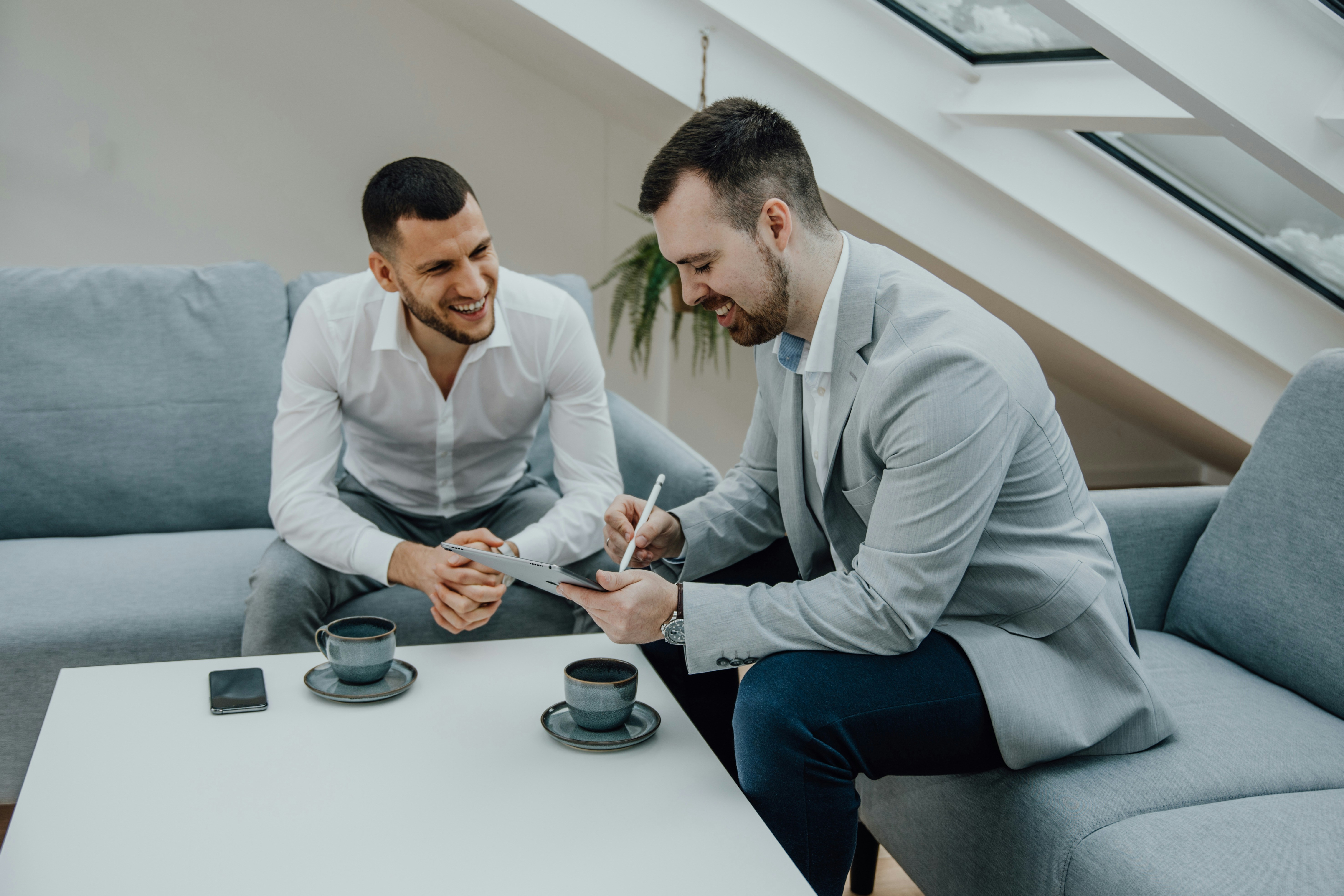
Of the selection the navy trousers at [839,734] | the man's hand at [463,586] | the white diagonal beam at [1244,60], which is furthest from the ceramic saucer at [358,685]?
the white diagonal beam at [1244,60]

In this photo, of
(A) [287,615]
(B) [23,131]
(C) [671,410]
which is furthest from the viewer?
(C) [671,410]

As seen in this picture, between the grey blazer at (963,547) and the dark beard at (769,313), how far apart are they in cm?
8

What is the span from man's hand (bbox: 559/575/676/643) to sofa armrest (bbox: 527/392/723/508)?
56 cm

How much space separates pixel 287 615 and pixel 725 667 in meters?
0.76

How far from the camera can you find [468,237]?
165 cm

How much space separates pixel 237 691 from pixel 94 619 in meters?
0.59

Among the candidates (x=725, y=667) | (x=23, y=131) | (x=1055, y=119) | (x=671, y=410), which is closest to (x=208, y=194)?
(x=23, y=131)

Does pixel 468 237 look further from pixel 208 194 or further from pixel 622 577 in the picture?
pixel 208 194

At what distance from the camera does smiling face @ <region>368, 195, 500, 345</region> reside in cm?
163

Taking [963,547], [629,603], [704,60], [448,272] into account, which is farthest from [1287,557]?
[704,60]

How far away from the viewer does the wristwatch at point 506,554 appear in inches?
54.3

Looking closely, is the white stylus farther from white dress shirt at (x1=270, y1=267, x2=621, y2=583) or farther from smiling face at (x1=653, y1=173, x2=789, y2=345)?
white dress shirt at (x1=270, y1=267, x2=621, y2=583)

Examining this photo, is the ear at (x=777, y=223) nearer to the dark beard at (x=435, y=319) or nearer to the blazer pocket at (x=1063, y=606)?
the blazer pocket at (x=1063, y=606)

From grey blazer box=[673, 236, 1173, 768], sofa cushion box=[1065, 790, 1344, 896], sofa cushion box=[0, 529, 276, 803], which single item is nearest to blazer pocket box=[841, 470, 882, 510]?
grey blazer box=[673, 236, 1173, 768]
